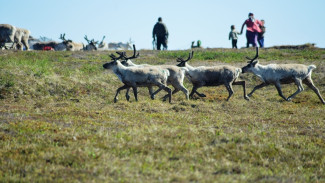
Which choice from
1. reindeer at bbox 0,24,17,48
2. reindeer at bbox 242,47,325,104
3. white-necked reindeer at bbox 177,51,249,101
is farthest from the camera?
reindeer at bbox 0,24,17,48

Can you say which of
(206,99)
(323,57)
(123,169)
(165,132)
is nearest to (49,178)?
(123,169)

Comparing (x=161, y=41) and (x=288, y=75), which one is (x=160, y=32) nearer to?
(x=161, y=41)

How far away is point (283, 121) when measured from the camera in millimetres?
10922

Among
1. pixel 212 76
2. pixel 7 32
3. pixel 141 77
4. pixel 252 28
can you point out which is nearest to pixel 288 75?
pixel 212 76

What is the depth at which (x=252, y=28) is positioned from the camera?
27125 mm

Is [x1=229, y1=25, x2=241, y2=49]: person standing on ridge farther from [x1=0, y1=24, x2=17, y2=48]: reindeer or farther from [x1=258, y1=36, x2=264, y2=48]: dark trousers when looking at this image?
[x1=0, y1=24, x2=17, y2=48]: reindeer

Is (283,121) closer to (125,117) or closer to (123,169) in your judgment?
(125,117)

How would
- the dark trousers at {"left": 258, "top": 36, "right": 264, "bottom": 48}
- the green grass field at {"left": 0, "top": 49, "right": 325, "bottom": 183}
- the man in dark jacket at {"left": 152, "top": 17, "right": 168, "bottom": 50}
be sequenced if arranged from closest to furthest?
the green grass field at {"left": 0, "top": 49, "right": 325, "bottom": 183} → the man in dark jacket at {"left": 152, "top": 17, "right": 168, "bottom": 50} → the dark trousers at {"left": 258, "top": 36, "right": 264, "bottom": 48}

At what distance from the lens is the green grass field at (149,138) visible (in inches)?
245

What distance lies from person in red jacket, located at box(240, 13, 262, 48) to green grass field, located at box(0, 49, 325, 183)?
1275 centimetres

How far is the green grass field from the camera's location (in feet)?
20.4

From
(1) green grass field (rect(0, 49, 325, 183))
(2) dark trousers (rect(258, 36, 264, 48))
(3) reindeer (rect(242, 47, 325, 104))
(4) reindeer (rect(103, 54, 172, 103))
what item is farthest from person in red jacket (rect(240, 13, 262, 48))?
(4) reindeer (rect(103, 54, 172, 103))

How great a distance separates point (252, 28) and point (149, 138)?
68.3 feet

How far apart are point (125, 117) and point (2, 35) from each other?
73.2 feet
